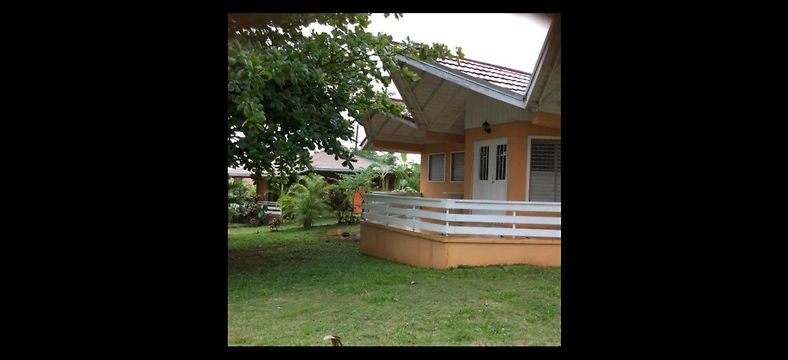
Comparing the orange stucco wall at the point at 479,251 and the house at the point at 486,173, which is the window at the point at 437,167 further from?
the orange stucco wall at the point at 479,251

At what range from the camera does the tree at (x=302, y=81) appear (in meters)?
6.11

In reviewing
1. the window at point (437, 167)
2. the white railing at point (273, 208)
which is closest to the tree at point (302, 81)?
the window at point (437, 167)

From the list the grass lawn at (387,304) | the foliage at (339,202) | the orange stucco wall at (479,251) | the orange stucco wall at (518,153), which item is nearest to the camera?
the grass lawn at (387,304)

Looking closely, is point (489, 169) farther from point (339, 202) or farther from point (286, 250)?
point (339, 202)

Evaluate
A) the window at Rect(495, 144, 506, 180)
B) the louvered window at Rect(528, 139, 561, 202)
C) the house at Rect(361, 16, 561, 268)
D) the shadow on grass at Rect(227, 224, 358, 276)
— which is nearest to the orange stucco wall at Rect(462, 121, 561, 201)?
the house at Rect(361, 16, 561, 268)

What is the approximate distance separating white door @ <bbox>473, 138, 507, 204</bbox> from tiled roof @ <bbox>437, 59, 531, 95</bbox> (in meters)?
1.14

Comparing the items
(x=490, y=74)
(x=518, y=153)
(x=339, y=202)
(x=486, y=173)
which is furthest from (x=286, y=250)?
(x=339, y=202)

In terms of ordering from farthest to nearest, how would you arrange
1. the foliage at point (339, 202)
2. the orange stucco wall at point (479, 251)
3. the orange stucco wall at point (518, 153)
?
the foliage at point (339, 202) → the orange stucco wall at point (518, 153) → the orange stucco wall at point (479, 251)

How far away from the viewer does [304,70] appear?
6.27 meters

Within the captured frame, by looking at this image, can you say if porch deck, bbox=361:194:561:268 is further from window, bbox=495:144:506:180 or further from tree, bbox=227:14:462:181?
tree, bbox=227:14:462:181

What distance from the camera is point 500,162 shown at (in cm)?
1028

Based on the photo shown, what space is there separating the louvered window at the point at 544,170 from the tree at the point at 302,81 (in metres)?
2.84
